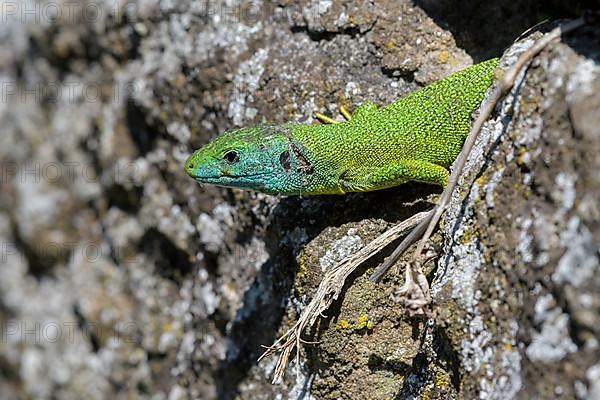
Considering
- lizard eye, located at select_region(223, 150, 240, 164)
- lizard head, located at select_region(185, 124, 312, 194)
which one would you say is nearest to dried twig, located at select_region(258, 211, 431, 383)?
lizard head, located at select_region(185, 124, 312, 194)

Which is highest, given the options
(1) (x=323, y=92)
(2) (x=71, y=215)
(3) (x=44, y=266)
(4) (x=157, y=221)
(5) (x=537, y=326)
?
(5) (x=537, y=326)

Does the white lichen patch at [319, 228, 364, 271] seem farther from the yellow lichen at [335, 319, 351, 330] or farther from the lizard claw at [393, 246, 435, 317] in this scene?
the lizard claw at [393, 246, 435, 317]

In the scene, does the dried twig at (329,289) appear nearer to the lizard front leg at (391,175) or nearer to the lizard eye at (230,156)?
the lizard front leg at (391,175)

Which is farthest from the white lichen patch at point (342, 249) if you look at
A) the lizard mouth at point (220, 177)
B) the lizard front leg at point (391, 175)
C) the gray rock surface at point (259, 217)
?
the lizard mouth at point (220, 177)

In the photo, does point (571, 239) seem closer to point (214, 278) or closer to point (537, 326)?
point (537, 326)

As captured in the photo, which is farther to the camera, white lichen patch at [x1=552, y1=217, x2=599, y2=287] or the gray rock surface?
the gray rock surface

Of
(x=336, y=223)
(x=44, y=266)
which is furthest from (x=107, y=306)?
(x=336, y=223)

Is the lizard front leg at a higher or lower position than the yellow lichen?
higher

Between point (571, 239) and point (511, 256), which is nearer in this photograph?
point (571, 239)
